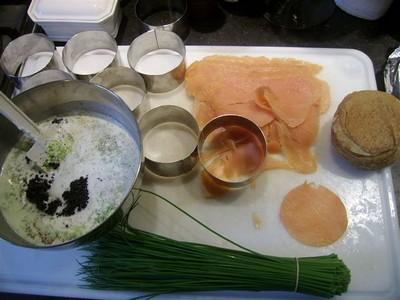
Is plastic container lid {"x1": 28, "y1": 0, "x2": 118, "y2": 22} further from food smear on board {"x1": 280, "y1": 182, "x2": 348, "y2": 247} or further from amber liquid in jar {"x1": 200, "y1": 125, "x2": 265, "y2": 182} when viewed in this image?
food smear on board {"x1": 280, "y1": 182, "x2": 348, "y2": 247}

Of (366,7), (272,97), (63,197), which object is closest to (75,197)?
(63,197)

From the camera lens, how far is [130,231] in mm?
1049

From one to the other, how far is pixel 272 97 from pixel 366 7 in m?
0.62

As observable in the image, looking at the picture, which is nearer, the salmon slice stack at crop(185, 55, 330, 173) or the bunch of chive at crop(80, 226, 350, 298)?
the bunch of chive at crop(80, 226, 350, 298)

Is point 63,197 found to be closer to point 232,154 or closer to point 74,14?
point 232,154

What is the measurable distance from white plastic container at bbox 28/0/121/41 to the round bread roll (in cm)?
94

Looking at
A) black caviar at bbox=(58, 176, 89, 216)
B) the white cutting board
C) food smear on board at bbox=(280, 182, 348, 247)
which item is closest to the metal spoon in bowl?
black caviar at bbox=(58, 176, 89, 216)

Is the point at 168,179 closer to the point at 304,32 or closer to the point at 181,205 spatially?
the point at 181,205

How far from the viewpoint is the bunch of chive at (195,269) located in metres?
1.00

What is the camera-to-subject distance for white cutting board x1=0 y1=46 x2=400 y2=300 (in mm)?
1079

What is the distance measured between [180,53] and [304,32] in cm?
Answer: 53

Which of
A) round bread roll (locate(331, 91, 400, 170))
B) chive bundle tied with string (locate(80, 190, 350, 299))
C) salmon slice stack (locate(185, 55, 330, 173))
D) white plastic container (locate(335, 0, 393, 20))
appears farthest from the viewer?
white plastic container (locate(335, 0, 393, 20))

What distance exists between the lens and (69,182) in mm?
1129

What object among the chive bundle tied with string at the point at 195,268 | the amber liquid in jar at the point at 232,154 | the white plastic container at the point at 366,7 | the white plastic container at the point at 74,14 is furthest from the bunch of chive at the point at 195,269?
the white plastic container at the point at 366,7
